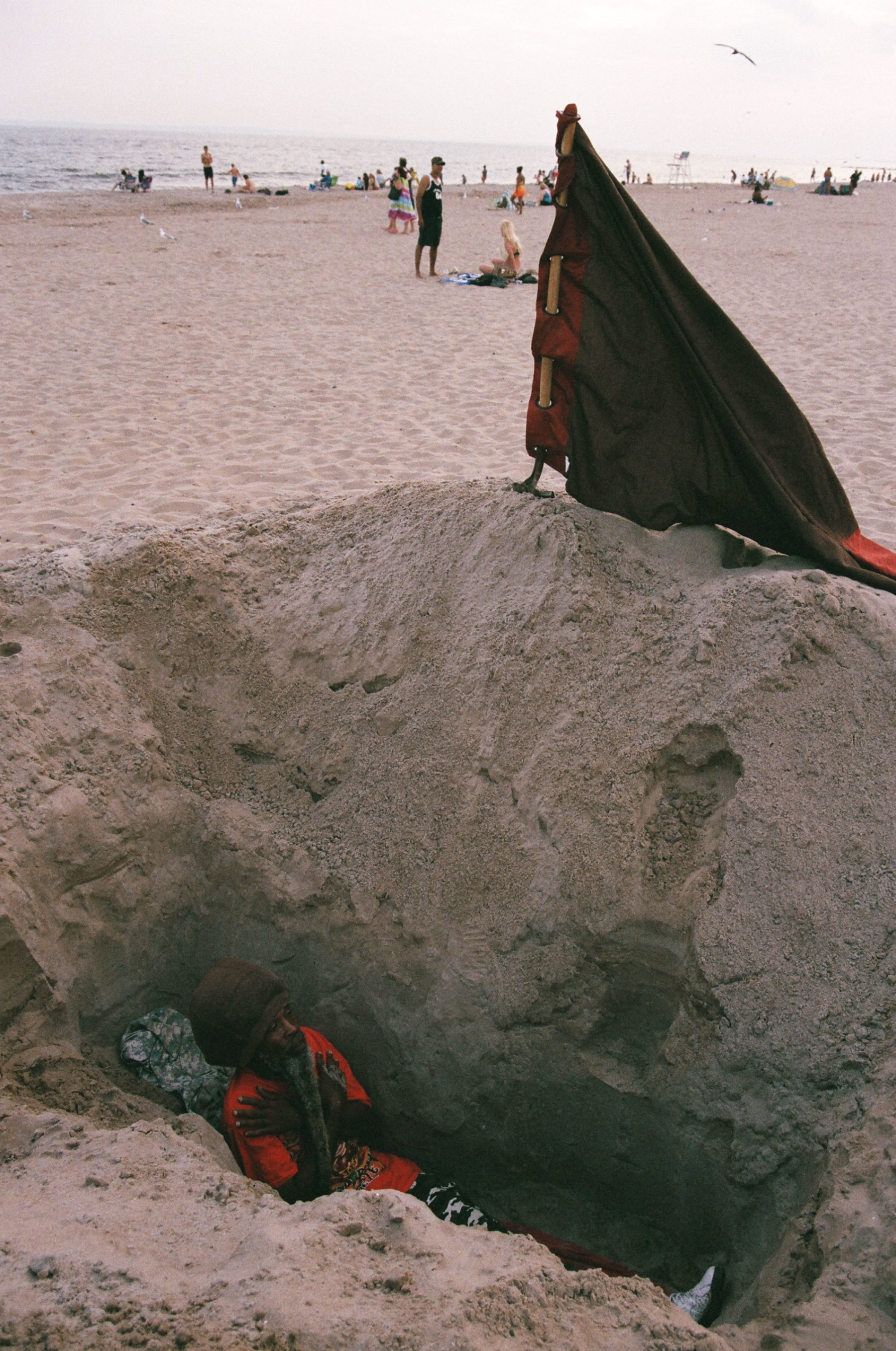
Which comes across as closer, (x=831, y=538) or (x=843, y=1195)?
(x=843, y=1195)

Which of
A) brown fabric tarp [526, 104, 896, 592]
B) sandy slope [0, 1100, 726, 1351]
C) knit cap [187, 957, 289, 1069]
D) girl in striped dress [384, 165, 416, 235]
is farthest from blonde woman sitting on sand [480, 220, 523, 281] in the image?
sandy slope [0, 1100, 726, 1351]

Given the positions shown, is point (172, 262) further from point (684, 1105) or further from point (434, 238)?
point (684, 1105)

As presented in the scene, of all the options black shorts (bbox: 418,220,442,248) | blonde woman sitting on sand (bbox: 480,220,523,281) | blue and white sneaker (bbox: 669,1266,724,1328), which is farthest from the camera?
blonde woman sitting on sand (bbox: 480,220,523,281)

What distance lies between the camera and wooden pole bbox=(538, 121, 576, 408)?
2.77 m

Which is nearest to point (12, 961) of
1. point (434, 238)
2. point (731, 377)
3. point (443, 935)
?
point (443, 935)

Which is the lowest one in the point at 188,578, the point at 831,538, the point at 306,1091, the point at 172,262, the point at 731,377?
the point at 306,1091

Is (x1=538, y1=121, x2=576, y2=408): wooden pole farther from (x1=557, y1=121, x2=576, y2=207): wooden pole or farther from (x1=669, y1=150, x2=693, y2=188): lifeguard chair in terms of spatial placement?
(x1=669, y1=150, x2=693, y2=188): lifeguard chair

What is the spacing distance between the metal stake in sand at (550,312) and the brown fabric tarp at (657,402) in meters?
0.02

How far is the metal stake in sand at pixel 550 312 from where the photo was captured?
2771 millimetres

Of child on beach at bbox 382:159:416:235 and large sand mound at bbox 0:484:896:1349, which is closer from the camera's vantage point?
large sand mound at bbox 0:484:896:1349

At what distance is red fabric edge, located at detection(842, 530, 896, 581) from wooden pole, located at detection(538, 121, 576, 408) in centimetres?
114

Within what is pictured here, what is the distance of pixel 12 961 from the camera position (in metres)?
2.54

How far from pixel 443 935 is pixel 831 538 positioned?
181 cm

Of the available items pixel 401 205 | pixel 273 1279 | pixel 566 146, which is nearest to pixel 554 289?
pixel 566 146
